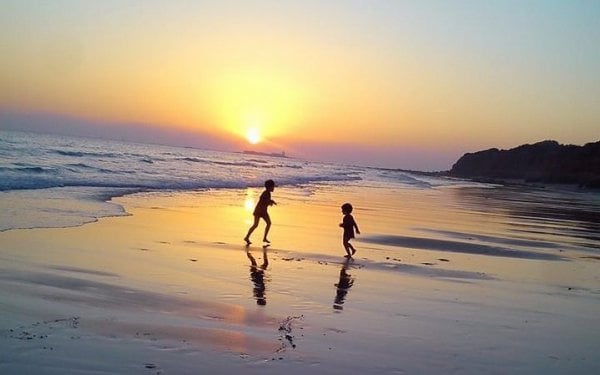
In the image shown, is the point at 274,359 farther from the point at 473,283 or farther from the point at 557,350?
the point at 473,283

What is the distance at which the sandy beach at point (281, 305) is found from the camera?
234 inches

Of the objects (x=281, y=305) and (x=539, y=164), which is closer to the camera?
(x=281, y=305)

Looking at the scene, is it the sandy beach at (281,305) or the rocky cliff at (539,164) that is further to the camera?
the rocky cliff at (539,164)

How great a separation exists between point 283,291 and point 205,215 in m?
11.4

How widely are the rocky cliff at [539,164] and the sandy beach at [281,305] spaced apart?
74763 millimetres

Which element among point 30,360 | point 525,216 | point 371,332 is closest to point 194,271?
point 371,332

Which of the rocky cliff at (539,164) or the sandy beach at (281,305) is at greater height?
the rocky cliff at (539,164)

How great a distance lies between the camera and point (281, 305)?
8266 millimetres

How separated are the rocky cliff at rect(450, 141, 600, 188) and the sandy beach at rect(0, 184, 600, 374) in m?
74.8

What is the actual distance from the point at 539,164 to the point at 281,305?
131825 millimetres

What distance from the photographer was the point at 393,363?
604 centimetres

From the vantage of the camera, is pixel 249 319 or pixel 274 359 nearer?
pixel 274 359

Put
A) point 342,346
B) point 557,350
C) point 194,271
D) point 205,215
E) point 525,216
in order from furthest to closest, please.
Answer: point 525,216, point 205,215, point 194,271, point 557,350, point 342,346

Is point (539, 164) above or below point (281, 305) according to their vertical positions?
above
